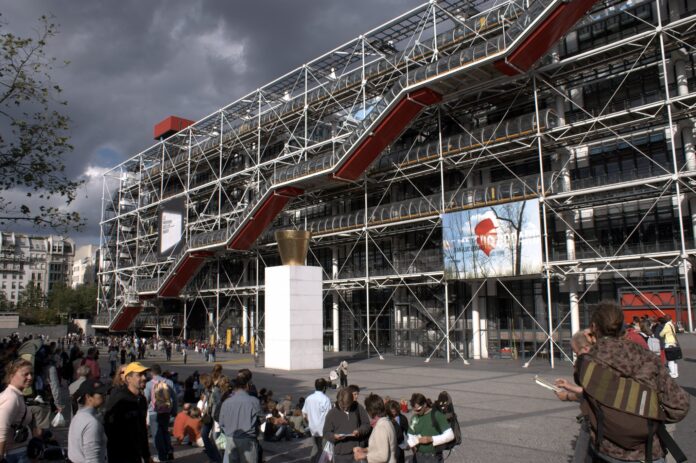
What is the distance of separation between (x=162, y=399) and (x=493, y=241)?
1789 cm

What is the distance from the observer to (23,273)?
403 feet

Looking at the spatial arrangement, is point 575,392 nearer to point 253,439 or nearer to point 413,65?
point 253,439

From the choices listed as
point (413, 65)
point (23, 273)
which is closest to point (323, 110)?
point (413, 65)

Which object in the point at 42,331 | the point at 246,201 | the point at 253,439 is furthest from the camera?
the point at 42,331

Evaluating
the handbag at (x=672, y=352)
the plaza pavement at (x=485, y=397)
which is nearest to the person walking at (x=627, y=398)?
the plaza pavement at (x=485, y=397)

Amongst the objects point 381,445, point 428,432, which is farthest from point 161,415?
point 381,445

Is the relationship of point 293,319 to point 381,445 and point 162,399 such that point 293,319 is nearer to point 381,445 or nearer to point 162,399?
point 162,399

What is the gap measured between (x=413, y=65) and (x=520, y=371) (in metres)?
16.1

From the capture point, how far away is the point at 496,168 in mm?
27625

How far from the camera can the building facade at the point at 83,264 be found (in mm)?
120938

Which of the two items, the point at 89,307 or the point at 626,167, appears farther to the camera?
the point at 89,307

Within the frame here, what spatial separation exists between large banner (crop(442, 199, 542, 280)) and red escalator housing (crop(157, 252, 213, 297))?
18.9 meters

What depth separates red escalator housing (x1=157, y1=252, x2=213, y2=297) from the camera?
38775mm

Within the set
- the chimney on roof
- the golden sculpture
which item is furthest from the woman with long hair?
the chimney on roof
